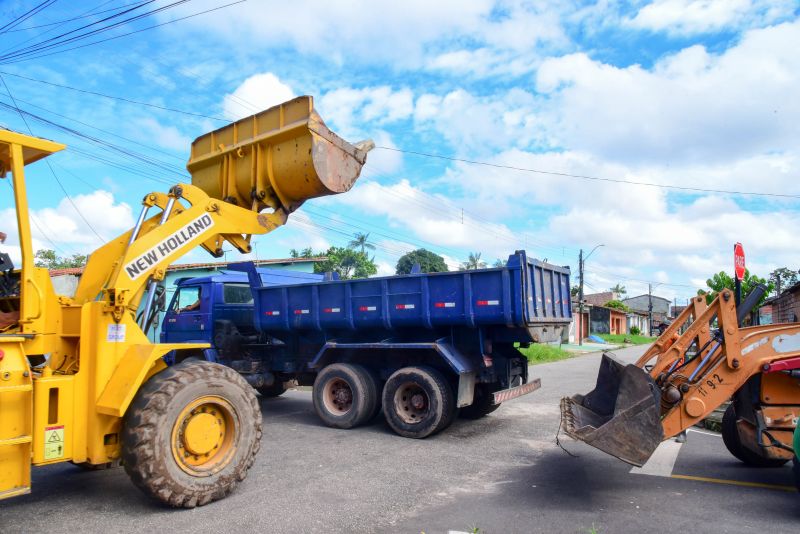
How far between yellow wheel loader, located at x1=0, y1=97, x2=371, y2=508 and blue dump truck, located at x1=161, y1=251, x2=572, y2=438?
2979mm

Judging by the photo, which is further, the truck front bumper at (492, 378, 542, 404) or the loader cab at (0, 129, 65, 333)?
the truck front bumper at (492, 378, 542, 404)

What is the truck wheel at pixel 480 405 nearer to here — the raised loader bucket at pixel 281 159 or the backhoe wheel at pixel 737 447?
the backhoe wheel at pixel 737 447


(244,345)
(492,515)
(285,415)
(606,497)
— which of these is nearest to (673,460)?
(606,497)

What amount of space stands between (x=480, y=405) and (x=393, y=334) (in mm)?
1932

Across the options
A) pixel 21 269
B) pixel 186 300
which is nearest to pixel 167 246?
pixel 21 269

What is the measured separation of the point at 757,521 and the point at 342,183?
4.81m

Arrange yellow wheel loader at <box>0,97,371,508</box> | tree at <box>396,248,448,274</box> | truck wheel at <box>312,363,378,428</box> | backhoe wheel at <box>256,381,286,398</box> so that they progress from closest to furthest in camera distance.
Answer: yellow wheel loader at <box>0,97,371,508</box>
truck wheel at <box>312,363,378,428</box>
backhoe wheel at <box>256,381,286,398</box>
tree at <box>396,248,448,274</box>

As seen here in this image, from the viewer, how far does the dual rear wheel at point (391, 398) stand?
7.76 m

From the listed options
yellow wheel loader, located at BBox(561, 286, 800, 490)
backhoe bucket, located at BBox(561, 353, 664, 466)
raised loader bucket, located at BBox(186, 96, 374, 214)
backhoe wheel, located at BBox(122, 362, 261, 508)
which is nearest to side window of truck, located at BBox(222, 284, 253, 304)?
raised loader bucket, located at BBox(186, 96, 374, 214)

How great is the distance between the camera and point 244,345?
33.0 ft

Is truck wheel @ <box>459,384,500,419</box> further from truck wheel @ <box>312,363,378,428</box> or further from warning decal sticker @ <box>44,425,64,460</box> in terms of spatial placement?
warning decal sticker @ <box>44,425,64,460</box>

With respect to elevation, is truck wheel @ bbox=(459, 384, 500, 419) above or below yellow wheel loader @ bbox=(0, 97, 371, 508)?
below

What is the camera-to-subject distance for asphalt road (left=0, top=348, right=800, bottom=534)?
448 centimetres

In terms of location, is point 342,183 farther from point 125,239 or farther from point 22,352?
point 22,352
